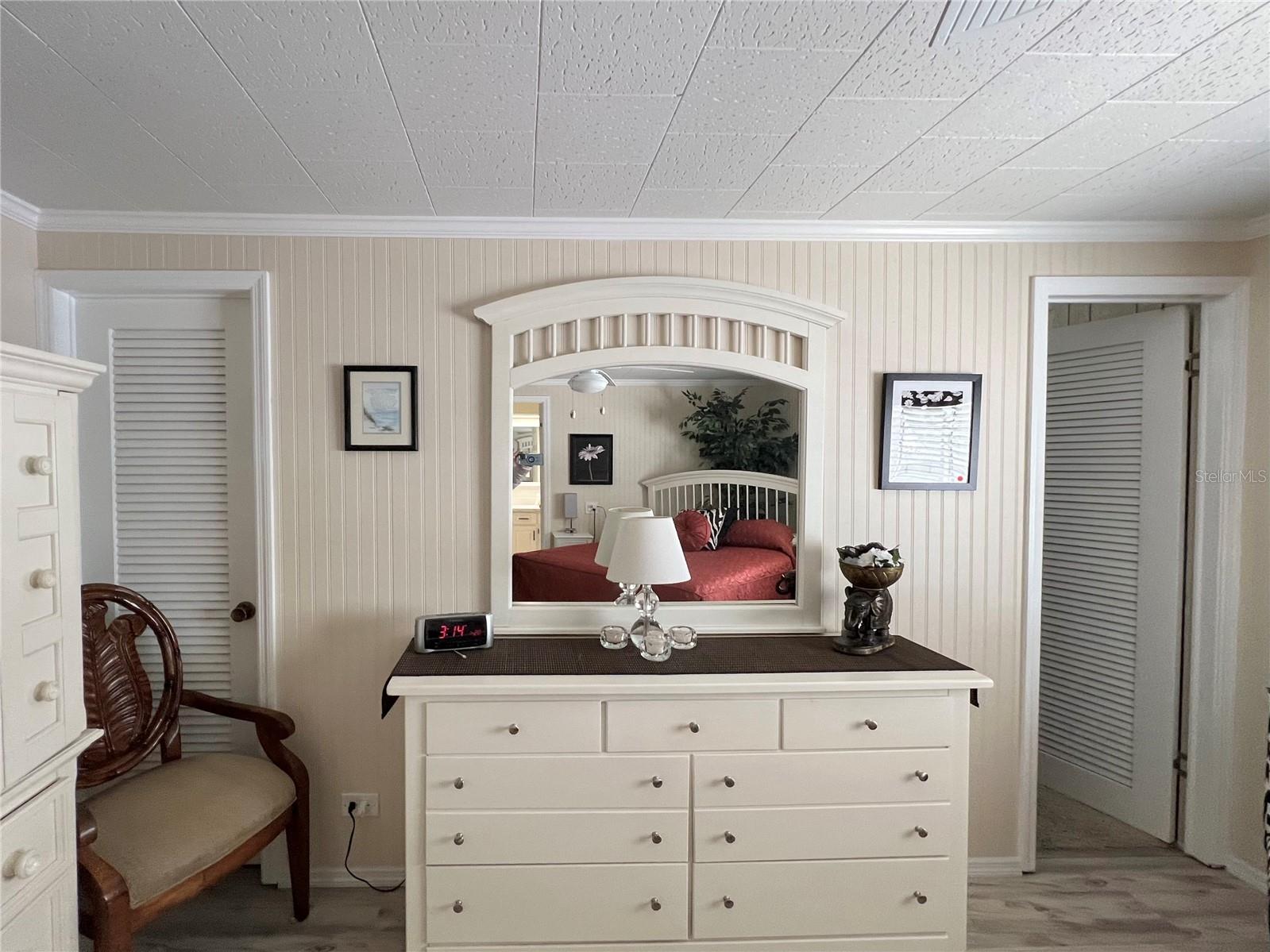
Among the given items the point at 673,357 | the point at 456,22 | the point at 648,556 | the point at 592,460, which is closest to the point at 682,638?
the point at 648,556

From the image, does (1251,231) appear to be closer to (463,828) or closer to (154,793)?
(463,828)

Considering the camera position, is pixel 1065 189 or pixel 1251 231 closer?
pixel 1065 189

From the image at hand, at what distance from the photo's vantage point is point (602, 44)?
1419mm

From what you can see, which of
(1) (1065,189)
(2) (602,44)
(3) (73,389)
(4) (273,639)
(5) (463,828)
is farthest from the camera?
(4) (273,639)

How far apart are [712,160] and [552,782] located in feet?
6.06

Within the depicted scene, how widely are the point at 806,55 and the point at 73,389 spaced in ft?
5.99

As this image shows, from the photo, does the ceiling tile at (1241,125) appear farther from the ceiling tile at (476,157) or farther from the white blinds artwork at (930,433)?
the ceiling tile at (476,157)

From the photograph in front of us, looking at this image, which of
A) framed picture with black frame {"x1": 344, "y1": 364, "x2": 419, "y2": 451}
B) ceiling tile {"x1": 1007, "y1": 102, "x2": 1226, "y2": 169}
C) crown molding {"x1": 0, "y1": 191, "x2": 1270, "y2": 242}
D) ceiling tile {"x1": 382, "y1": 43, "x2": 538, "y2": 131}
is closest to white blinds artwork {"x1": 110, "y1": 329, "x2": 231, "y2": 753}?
crown molding {"x1": 0, "y1": 191, "x2": 1270, "y2": 242}

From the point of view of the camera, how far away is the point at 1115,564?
2992 mm

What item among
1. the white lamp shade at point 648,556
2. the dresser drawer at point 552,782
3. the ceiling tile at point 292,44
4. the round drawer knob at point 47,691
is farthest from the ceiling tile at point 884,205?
the round drawer knob at point 47,691

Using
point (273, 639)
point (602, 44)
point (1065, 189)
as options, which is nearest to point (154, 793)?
point (273, 639)

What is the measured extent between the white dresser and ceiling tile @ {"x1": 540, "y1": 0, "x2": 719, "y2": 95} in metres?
1.25

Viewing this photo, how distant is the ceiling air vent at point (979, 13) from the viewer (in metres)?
1.27

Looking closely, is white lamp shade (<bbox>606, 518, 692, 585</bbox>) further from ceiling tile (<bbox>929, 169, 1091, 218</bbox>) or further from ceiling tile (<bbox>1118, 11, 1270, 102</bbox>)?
ceiling tile (<bbox>1118, 11, 1270, 102</bbox>)
